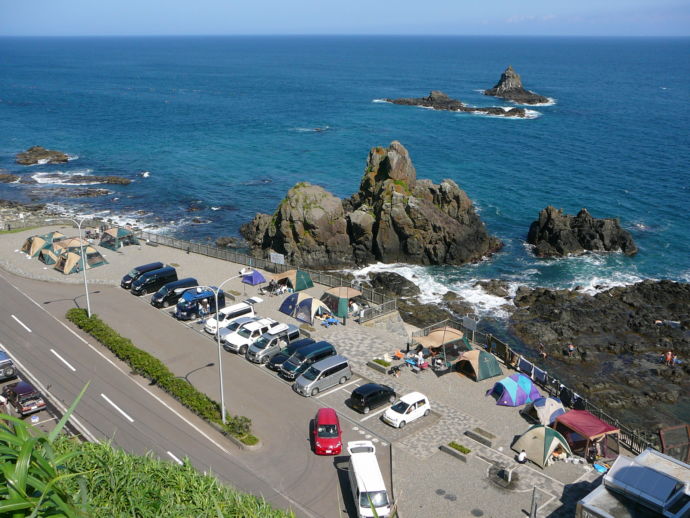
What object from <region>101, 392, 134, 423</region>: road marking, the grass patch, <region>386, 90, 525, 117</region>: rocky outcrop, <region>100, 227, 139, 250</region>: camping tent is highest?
<region>386, 90, 525, 117</region>: rocky outcrop

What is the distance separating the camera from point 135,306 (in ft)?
145

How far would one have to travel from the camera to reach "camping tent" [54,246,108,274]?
4966cm

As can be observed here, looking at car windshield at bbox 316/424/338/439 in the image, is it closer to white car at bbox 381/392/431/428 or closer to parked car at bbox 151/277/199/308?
white car at bbox 381/392/431/428

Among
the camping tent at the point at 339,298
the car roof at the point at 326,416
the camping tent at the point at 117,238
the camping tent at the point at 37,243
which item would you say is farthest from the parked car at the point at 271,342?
the camping tent at the point at 37,243

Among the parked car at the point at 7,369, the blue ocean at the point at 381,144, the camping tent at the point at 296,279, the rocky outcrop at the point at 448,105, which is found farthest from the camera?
the rocky outcrop at the point at 448,105

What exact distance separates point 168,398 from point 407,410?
12642 millimetres

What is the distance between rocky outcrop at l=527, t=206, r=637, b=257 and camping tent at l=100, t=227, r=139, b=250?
1606 inches

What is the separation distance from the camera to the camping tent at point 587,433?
29125mm

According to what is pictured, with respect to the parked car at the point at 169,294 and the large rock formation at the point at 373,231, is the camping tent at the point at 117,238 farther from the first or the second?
the large rock formation at the point at 373,231

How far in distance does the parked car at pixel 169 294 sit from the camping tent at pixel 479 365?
68.3 ft

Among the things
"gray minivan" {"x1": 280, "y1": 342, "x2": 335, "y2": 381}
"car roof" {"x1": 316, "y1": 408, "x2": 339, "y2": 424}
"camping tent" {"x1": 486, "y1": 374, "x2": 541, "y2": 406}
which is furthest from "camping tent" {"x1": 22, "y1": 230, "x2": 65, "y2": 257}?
"camping tent" {"x1": 486, "y1": 374, "x2": 541, "y2": 406}

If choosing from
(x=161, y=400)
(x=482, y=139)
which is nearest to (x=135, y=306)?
(x=161, y=400)

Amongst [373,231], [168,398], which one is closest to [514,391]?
[168,398]

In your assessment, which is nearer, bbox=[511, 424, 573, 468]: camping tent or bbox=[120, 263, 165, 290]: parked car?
bbox=[511, 424, 573, 468]: camping tent
